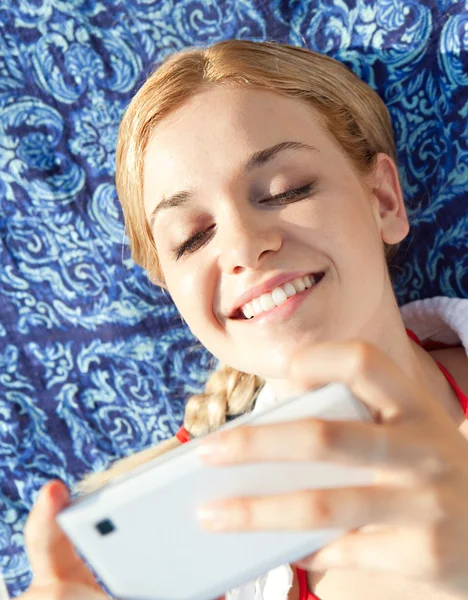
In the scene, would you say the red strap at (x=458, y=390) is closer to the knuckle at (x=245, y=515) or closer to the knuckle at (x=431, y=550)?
the knuckle at (x=431, y=550)

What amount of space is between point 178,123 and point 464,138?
65 centimetres

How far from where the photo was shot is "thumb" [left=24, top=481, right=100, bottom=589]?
59 centimetres

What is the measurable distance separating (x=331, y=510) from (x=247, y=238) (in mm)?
416

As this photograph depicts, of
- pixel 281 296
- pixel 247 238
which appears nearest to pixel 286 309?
pixel 281 296

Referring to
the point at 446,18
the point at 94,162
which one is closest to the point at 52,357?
the point at 94,162

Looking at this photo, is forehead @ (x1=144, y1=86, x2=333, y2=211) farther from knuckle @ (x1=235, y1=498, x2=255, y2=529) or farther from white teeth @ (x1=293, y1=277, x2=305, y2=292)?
knuckle @ (x1=235, y1=498, x2=255, y2=529)

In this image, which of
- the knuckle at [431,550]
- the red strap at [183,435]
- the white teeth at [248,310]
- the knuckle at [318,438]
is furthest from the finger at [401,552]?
the red strap at [183,435]

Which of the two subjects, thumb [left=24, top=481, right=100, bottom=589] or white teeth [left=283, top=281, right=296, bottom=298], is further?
white teeth [left=283, top=281, right=296, bottom=298]

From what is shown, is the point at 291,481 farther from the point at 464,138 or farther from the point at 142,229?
the point at 464,138

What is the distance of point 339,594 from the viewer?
100 centimetres

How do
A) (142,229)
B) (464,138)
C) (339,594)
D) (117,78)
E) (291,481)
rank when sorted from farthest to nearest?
(117,78) < (464,138) < (142,229) < (339,594) < (291,481)

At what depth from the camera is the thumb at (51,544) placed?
0.59 meters

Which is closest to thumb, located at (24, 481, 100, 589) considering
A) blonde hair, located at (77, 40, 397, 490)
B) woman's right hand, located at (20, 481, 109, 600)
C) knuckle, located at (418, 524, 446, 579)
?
woman's right hand, located at (20, 481, 109, 600)

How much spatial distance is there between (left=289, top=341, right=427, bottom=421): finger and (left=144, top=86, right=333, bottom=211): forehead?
1.28 ft
